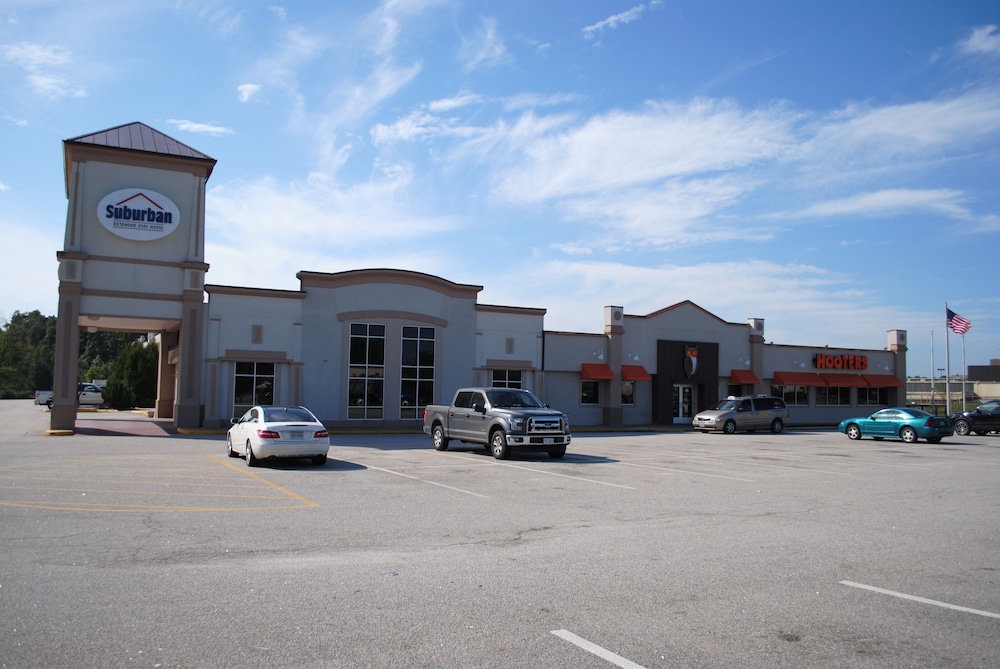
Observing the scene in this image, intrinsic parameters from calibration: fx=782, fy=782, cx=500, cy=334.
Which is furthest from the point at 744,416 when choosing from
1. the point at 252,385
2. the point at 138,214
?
the point at 138,214

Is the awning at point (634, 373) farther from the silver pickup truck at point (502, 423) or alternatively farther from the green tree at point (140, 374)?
the green tree at point (140, 374)

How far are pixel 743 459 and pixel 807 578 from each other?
49.0 feet

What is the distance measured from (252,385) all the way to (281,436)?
52.8 ft

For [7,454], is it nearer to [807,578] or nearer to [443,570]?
[443,570]

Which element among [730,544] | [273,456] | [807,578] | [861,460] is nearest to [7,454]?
[273,456]

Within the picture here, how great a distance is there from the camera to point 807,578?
7691 millimetres

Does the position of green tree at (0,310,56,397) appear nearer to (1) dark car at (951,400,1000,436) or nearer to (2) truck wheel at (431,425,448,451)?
(2) truck wheel at (431,425,448,451)

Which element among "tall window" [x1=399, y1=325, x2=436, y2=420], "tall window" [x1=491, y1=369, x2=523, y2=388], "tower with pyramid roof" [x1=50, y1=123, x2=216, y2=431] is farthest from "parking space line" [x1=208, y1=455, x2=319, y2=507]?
"tall window" [x1=491, y1=369, x2=523, y2=388]

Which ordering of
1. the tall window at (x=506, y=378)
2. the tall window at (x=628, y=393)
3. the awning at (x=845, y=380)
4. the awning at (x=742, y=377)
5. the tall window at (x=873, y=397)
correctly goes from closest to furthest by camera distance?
Answer: the tall window at (x=506, y=378), the tall window at (x=628, y=393), the awning at (x=742, y=377), the awning at (x=845, y=380), the tall window at (x=873, y=397)

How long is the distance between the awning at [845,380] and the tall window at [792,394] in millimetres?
1631

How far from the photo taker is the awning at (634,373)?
41156mm

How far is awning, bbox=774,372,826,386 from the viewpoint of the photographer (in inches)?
1831

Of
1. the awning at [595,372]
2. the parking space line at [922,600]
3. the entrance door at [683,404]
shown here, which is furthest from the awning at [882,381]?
the parking space line at [922,600]

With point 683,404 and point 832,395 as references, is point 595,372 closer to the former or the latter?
point 683,404
